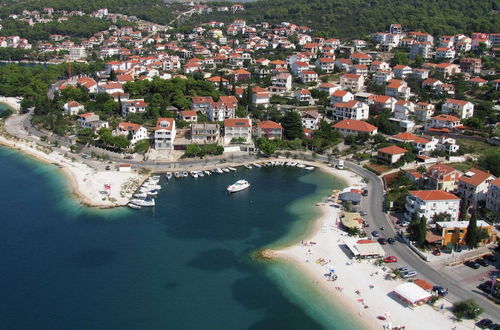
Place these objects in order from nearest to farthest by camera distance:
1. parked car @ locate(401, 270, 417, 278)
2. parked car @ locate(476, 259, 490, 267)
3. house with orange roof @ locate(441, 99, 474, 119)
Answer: parked car @ locate(401, 270, 417, 278) < parked car @ locate(476, 259, 490, 267) < house with orange roof @ locate(441, 99, 474, 119)

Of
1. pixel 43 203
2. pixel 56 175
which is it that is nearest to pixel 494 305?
pixel 43 203

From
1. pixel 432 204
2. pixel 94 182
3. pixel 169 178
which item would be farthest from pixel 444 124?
pixel 94 182

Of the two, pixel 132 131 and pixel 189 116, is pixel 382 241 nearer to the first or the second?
pixel 132 131

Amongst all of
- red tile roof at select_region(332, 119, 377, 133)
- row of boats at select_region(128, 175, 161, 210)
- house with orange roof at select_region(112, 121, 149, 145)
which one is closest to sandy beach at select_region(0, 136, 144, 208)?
row of boats at select_region(128, 175, 161, 210)

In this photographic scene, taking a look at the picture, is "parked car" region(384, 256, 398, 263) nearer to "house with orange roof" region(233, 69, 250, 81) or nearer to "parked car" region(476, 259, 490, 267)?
"parked car" region(476, 259, 490, 267)

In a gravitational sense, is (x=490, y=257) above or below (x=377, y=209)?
below

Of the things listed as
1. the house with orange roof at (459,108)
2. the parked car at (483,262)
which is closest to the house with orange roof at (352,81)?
the house with orange roof at (459,108)

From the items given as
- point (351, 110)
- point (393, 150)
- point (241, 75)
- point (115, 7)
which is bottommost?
point (393, 150)

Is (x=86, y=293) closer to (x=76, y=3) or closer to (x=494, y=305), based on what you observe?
(x=494, y=305)
